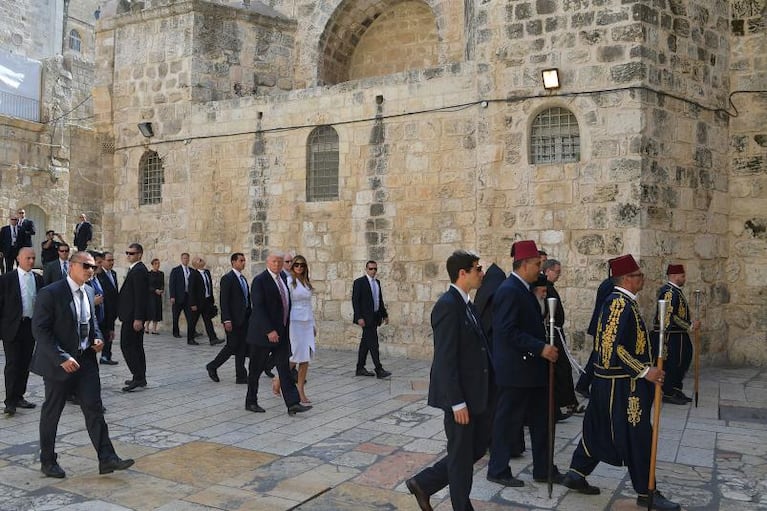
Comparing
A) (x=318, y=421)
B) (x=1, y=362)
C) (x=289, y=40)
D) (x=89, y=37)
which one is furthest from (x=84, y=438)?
(x=89, y=37)

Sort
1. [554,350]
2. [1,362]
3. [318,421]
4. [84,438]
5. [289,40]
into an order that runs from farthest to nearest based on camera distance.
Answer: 1. [289,40]
2. [1,362]
3. [318,421]
4. [84,438]
5. [554,350]

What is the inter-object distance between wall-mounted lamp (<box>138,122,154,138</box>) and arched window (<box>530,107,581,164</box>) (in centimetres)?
793

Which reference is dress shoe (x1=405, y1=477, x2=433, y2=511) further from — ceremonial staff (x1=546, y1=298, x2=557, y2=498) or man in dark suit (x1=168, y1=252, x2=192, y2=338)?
man in dark suit (x1=168, y1=252, x2=192, y2=338)

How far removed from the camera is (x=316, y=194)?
1284 centimetres

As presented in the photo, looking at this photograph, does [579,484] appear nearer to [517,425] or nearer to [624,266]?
[517,425]

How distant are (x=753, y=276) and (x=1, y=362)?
11.1 m

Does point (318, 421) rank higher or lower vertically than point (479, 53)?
lower

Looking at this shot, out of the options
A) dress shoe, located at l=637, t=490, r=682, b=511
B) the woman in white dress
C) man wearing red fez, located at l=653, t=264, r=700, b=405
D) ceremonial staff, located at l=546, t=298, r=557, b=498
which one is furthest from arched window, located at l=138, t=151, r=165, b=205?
dress shoe, located at l=637, t=490, r=682, b=511

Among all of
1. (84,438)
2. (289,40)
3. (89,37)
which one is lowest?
(84,438)

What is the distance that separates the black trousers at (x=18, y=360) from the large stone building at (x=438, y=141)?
5598 millimetres

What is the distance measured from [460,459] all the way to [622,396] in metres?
1.29

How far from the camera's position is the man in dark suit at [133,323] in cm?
868

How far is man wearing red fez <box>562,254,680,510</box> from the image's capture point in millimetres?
4711

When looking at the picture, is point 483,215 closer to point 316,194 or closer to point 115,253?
point 316,194
